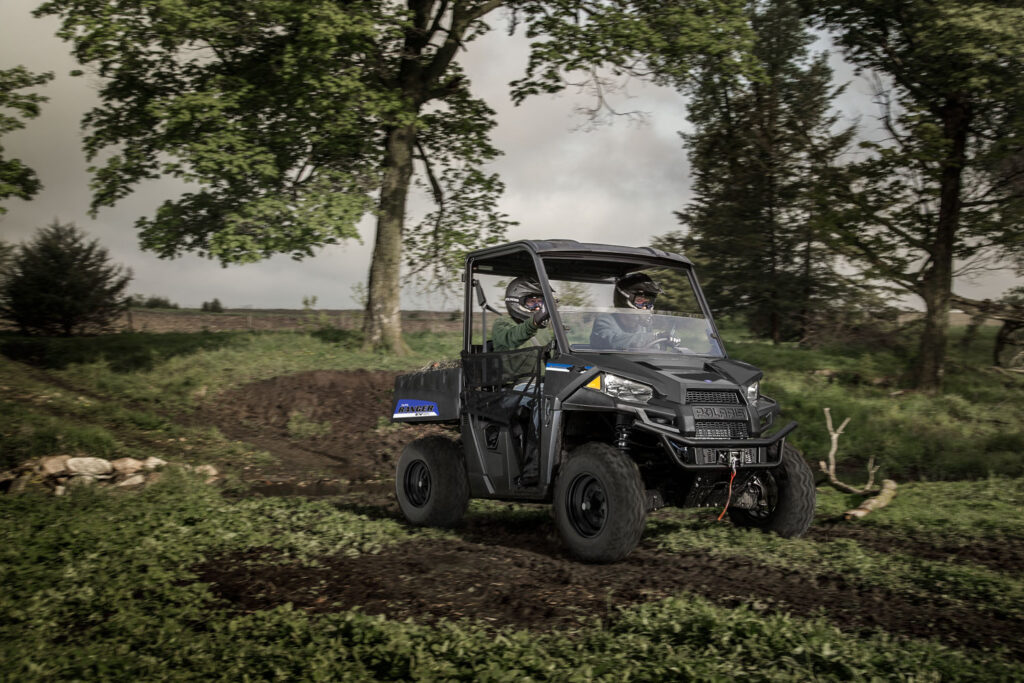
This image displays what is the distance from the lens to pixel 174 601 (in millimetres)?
5836

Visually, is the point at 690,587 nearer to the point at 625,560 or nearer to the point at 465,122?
the point at 625,560

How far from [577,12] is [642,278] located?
14.1 metres

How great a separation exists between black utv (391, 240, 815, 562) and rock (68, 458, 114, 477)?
168 inches

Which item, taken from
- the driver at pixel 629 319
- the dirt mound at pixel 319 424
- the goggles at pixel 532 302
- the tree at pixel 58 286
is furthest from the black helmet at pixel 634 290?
the tree at pixel 58 286

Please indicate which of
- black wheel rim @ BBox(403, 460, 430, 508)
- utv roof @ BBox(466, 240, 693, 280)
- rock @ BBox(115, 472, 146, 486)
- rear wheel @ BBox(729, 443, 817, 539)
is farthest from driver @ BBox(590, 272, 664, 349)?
rock @ BBox(115, 472, 146, 486)

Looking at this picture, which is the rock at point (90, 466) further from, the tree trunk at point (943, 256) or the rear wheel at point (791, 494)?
the tree trunk at point (943, 256)

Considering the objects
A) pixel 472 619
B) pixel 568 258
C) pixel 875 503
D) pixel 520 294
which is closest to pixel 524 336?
pixel 520 294

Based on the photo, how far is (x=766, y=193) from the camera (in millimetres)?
23297

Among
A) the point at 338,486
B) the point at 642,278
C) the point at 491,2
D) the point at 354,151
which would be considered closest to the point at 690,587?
the point at 642,278

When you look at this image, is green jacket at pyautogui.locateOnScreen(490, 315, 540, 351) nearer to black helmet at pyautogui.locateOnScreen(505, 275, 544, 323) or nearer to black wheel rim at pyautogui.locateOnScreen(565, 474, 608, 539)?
black helmet at pyautogui.locateOnScreen(505, 275, 544, 323)

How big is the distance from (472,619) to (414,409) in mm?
3592

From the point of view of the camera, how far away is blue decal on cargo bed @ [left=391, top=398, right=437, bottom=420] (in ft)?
28.0

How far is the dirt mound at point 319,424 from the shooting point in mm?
13641

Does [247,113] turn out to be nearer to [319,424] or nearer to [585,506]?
[319,424]
